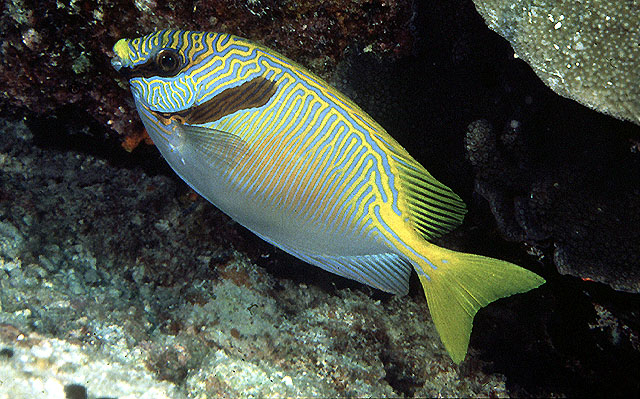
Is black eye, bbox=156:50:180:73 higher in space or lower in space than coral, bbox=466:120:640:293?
lower

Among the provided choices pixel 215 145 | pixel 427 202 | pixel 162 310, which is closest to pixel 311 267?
pixel 162 310

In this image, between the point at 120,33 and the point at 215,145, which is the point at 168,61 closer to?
the point at 215,145

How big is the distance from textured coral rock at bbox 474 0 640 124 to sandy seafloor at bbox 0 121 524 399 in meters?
2.15

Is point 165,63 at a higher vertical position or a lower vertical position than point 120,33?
higher

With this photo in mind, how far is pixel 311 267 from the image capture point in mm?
3662

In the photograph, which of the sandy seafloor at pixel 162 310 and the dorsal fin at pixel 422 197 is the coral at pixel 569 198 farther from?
the sandy seafloor at pixel 162 310

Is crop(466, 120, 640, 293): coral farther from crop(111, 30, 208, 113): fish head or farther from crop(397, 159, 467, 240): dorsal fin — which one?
crop(111, 30, 208, 113): fish head

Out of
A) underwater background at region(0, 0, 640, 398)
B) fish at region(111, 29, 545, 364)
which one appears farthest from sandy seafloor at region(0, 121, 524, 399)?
fish at region(111, 29, 545, 364)

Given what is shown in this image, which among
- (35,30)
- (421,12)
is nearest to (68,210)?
(35,30)

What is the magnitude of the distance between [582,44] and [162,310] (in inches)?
127

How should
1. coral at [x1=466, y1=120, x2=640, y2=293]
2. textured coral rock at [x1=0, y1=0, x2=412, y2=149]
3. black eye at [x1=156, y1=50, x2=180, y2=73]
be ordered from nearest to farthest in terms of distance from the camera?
black eye at [x1=156, y1=50, x2=180, y2=73] → coral at [x1=466, y1=120, x2=640, y2=293] → textured coral rock at [x1=0, y1=0, x2=412, y2=149]

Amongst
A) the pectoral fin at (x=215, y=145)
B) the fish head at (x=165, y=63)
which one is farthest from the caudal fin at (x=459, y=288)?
the fish head at (x=165, y=63)

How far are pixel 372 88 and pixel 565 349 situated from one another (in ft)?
8.61

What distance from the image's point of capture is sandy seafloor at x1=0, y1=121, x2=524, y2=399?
2.27 meters
